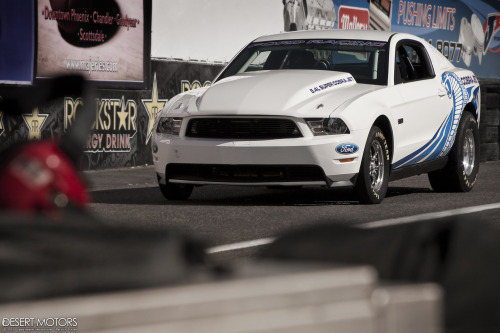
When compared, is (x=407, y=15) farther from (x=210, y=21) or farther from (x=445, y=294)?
(x=445, y=294)

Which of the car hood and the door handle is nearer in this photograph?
the car hood

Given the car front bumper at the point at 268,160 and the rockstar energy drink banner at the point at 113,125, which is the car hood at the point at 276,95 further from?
the rockstar energy drink banner at the point at 113,125

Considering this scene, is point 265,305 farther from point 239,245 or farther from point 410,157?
point 410,157

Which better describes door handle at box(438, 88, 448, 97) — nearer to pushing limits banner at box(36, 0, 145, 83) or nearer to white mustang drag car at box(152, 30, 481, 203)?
white mustang drag car at box(152, 30, 481, 203)

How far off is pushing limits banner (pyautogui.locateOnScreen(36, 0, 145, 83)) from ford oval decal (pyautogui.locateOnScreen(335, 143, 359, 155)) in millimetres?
5148

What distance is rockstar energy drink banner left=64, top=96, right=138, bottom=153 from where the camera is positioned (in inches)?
582

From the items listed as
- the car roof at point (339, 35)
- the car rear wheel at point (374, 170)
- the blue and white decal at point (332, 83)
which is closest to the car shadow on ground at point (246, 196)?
the car rear wheel at point (374, 170)

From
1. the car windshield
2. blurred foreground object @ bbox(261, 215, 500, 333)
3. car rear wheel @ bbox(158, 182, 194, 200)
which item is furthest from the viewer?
the car windshield

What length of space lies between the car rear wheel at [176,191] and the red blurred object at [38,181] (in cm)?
849

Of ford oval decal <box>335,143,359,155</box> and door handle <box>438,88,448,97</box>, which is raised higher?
door handle <box>438,88,448,97</box>

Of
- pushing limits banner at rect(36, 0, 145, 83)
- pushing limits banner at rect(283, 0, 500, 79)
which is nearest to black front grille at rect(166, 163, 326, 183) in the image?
pushing limits banner at rect(36, 0, 145, 83)

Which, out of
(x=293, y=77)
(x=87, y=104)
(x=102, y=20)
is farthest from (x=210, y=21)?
(x=87, y=104)

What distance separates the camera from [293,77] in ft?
33.8

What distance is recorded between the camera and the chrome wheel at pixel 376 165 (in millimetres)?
10367
